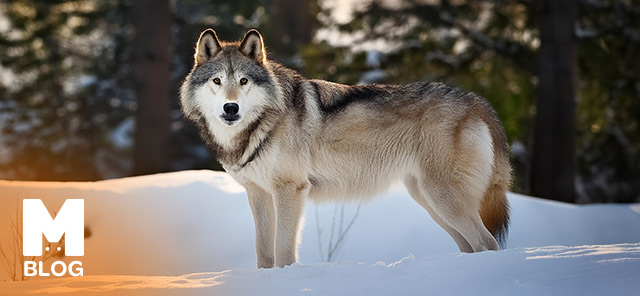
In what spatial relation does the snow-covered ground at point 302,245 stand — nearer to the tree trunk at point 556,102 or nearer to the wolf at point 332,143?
Answer: the wolf at point 332,143

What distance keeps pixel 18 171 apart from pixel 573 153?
1264 centimetres

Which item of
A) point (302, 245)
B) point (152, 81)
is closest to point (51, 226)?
point (302, 245)

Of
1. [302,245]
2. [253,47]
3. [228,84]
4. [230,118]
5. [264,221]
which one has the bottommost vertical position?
[302,245]

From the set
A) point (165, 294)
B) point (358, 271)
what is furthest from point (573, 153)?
point (165, 294)

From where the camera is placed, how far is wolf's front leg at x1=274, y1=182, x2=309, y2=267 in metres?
5.29

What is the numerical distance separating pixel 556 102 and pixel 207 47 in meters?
7.81

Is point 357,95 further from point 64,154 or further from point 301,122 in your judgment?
point 64,154

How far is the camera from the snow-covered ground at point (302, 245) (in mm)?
4129

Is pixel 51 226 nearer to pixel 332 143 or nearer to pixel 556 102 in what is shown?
pixel 332 143

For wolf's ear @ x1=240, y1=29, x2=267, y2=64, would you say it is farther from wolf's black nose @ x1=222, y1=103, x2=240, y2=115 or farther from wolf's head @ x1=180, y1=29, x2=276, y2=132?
wolf's black nose @ x1=222, y1=103, x2=240, y2=115

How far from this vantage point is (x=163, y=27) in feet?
45.1

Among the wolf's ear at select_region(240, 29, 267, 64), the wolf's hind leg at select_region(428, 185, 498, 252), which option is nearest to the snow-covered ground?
the wolf's hind leg at select_region(428, 185, 498, 252)

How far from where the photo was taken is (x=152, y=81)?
13648 mm

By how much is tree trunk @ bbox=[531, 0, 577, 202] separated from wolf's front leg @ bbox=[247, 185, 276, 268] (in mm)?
7481
